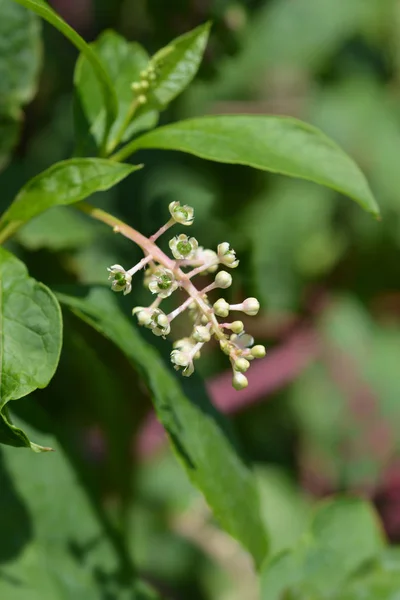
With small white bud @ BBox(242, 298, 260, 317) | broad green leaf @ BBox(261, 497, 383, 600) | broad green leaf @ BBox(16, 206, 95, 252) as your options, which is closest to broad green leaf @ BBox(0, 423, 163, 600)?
broad green leaf @ BBox(261, 497, 383, 600)

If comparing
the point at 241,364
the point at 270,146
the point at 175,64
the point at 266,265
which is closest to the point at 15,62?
the point at 175,64

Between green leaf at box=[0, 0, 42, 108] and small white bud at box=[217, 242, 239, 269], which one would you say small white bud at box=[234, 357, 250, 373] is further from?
green leaf at box=[0, 0, 42, 108]

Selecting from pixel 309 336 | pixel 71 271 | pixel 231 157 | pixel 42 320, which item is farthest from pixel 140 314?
pixel 309 336

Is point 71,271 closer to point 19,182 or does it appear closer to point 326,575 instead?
point 19,182

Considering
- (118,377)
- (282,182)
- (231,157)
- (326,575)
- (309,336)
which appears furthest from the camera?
(309,336)

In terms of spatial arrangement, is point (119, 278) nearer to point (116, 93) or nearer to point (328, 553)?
point (116, 93)

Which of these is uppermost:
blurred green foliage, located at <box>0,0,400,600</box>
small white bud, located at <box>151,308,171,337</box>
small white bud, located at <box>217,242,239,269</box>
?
small white bud, located at <box>217,242,239,269</box>

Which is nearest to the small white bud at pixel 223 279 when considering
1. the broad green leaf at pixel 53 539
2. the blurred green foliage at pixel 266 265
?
the broad green leaf at pixel 53 539
